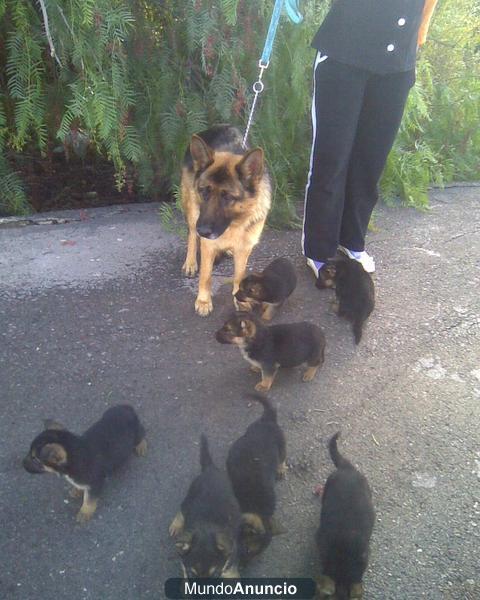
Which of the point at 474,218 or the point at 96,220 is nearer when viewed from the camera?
the point at 96,220

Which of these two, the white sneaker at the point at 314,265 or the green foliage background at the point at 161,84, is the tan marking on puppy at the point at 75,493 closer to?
the white sneaker at the point at 314,265

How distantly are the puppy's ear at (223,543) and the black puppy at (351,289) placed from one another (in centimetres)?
219

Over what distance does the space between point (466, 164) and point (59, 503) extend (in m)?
6.82

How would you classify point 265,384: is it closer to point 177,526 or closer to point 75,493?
point 177,526

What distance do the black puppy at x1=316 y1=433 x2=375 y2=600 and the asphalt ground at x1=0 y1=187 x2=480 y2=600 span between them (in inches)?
8.2

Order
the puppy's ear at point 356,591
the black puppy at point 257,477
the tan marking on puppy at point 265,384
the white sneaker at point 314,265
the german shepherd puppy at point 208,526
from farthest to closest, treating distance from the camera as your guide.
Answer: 1. the white sneaker at point 314,265
2. the tan marking on puppy at point 265,384
3. the black puppy at point 257,477
4. the puppy's ear at point 356,591
5. the german shepherd puppy at point 208,526

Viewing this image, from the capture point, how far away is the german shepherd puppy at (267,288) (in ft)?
13.0

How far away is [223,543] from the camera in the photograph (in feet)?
6.95

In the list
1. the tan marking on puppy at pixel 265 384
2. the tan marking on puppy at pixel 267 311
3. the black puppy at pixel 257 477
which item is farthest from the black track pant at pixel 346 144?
the black puppy at pixel 257 477

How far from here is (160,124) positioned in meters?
4.98

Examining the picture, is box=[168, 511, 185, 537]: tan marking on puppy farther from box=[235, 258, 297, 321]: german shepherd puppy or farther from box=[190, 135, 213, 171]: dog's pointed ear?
box=[190, 135, 213, 171]: dog's pointed ear

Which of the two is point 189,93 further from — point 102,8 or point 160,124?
point 102,8

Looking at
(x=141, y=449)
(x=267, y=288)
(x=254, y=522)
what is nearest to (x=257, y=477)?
(x=254, y=522)

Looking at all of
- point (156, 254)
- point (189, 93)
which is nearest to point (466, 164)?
point (189, 93)
